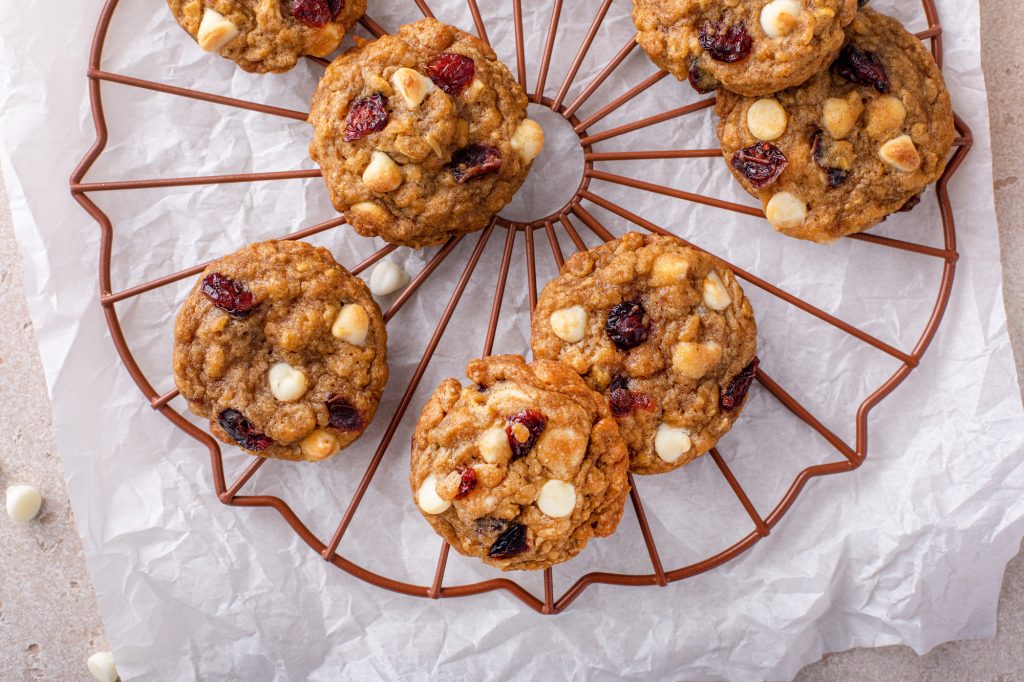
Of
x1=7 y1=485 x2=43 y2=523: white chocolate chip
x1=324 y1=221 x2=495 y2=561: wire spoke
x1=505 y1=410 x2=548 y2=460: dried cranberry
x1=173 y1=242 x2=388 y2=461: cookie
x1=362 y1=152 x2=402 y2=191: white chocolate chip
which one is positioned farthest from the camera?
x1=7 y1=485 x2=43 y2=523: white chocolate chip

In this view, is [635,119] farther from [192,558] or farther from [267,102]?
[192,558]

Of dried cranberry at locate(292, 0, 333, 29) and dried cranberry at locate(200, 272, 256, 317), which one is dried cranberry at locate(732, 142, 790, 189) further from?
dried cranberry at locate(200, 272, 256, 317)

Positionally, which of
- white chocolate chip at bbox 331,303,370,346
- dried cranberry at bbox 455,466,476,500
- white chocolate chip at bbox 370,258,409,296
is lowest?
dried cranberry at bbox 455,466,476,500

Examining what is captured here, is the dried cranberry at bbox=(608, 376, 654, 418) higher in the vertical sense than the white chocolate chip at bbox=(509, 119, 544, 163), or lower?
lower

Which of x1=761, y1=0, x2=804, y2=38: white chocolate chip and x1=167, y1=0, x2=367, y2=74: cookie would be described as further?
x1=167, y1=0, x2=367, y2=74: cookie

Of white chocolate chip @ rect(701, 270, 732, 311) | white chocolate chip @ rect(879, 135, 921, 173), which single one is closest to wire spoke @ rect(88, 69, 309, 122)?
white chocolate chip @ rect(701, 270, 732, 311)

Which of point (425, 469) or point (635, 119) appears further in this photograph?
point (635, 119)

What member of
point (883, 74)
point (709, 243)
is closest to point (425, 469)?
point (709, 243)
